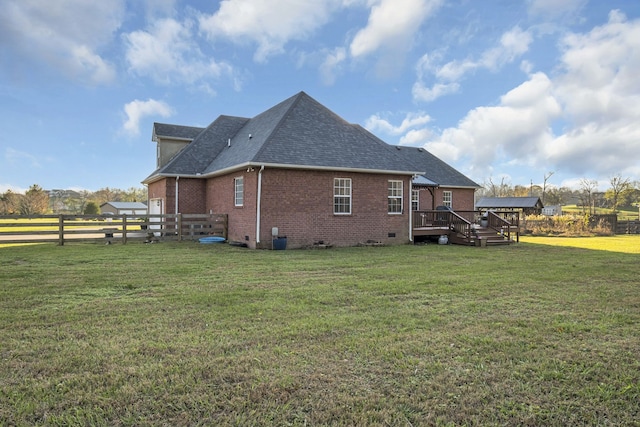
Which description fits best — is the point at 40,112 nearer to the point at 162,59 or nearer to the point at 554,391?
the point at 162,59

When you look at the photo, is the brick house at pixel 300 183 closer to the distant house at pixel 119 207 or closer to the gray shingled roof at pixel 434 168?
the gray shingled roof at pixel 434 168

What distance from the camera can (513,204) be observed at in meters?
49.0

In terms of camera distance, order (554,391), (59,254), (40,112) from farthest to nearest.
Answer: (40,112) → (59,254) → (554,391)

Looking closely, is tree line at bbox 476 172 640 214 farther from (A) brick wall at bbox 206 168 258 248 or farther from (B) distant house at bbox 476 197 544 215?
(A) brick wall at bbox 206 168 258 248

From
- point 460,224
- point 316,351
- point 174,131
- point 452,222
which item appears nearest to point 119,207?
point 174,131

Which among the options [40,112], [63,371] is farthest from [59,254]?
[63,371]

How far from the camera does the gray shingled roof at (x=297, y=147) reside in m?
15.4

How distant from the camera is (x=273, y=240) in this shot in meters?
14.8

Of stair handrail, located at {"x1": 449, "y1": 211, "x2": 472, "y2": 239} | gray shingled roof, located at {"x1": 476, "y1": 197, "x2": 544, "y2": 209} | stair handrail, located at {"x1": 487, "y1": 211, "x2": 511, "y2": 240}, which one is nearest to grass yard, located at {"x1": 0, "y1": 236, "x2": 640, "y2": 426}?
stair handrail, located at {"x1": 449, "y1": 211, "x2": 472, "y2": 239}

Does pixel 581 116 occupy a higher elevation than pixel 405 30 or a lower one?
lower

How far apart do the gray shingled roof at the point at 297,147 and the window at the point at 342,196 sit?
0.70 meters

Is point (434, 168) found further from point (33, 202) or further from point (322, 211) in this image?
point (33, 202)

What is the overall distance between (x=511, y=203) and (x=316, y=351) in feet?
168

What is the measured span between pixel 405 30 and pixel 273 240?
9.61 m
